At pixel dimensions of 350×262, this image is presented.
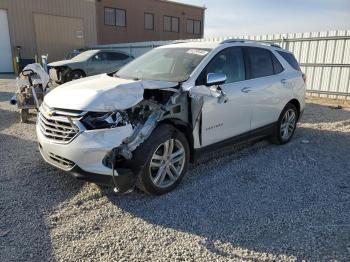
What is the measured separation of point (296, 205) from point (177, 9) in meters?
32.4

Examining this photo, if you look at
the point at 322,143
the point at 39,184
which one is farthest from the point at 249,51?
the point at 39,184

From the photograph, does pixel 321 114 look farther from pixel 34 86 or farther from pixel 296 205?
pixel 34 86

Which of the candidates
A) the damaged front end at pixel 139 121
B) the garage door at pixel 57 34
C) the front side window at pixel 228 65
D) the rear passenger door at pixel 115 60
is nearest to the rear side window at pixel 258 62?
the front side window at pixel 228 65

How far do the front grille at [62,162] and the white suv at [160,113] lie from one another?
1 centimetres

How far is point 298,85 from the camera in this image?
6.18 meters

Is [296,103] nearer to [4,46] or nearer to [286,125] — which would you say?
[286,125]

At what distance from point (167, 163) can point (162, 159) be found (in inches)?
4.0

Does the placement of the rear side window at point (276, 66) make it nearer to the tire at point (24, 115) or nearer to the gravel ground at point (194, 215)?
the gravel ground at point (194, 215)

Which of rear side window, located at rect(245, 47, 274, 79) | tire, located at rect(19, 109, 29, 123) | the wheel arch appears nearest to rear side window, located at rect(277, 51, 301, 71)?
rear side window, located at rect(245, 47, 274, 79)

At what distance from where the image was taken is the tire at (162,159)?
364 centimetres

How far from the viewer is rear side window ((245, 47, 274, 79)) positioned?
16.9 ft

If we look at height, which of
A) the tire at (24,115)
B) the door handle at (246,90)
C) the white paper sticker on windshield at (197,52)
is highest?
the white paper sticker on windshield at (197,52)

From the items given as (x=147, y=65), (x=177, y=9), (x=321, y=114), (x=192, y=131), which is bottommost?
(x=321, y=114)

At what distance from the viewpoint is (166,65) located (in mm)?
4785
